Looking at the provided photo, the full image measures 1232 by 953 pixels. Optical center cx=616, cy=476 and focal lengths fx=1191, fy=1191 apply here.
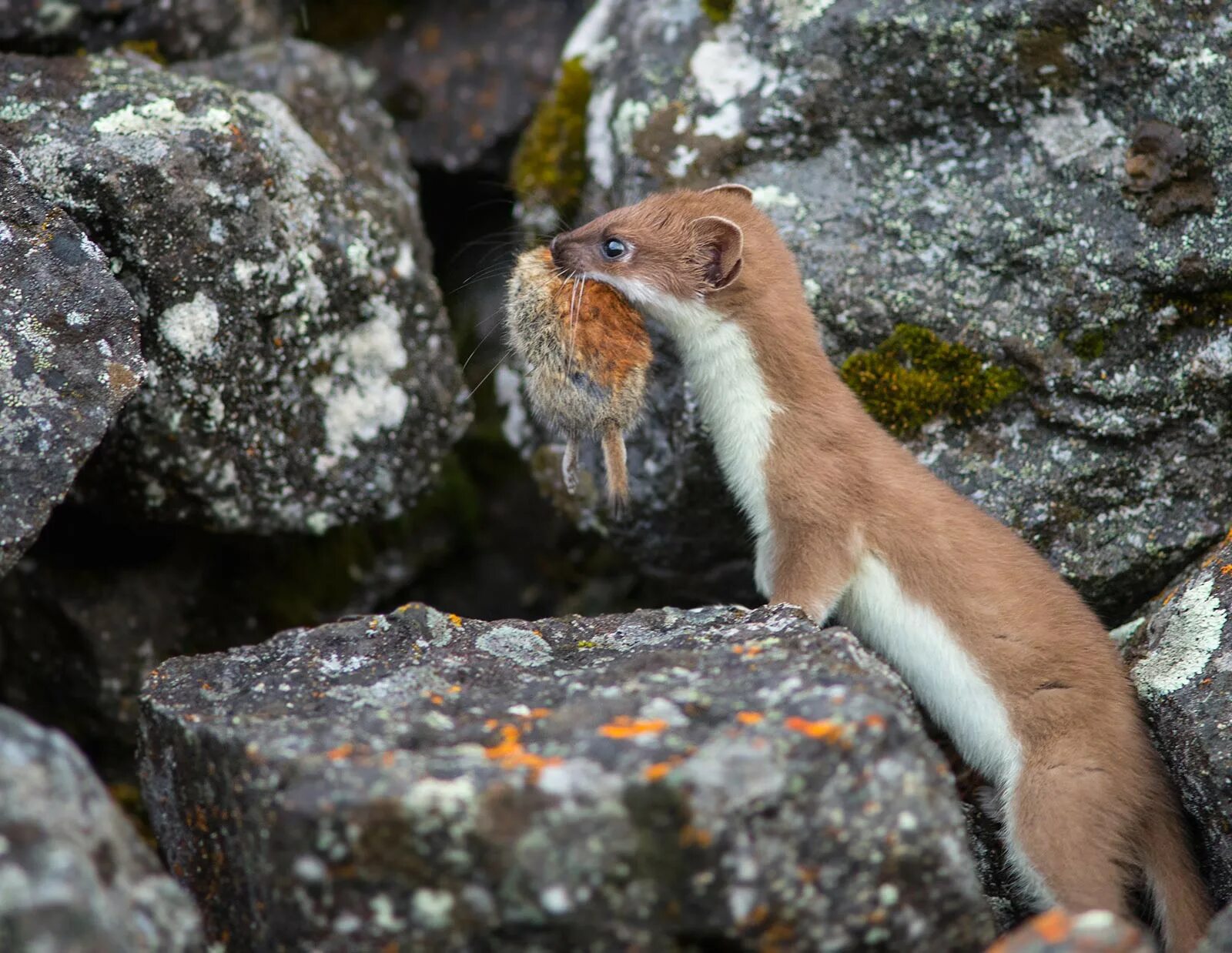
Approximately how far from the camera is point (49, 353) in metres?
3.46

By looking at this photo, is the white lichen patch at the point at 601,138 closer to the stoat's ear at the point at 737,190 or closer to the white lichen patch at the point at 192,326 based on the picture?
the stoat's ear at the point at 737,190

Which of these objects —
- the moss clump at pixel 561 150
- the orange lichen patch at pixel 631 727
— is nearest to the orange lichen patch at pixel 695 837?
the orange lichen patch at pixel 631 727

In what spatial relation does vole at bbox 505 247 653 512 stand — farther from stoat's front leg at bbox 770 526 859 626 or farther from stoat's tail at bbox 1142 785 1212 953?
stoat's tail at bbox 1142 785 1212 953

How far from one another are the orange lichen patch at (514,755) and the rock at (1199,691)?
2.08 meters

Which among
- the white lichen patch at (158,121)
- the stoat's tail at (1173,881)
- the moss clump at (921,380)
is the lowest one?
the stoat's tail at (1173,881)

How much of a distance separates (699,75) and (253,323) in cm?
211

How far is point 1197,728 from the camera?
360 centimetres

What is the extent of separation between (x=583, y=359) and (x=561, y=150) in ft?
5.64

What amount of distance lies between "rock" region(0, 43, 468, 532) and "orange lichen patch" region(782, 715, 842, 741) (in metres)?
2.54

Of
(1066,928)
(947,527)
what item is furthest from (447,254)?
→ (1066,928)

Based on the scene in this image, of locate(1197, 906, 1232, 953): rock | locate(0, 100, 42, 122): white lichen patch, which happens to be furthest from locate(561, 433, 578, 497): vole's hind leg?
locate(1197, 906, 1232, 953): rock

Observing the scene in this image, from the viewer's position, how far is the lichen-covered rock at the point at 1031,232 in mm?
4453

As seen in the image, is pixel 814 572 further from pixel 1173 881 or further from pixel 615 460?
pixel 1173 881

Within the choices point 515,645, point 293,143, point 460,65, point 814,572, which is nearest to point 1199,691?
point 814,572
